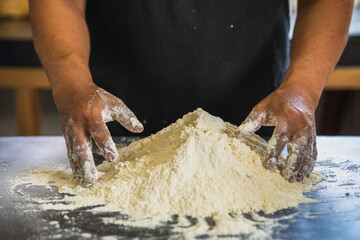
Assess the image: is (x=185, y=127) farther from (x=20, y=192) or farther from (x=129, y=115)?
(x=20, y=192)

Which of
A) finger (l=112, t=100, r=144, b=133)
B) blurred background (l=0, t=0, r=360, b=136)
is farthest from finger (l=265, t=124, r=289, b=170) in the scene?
blurred background (l=0, t=0, r=360, b=136)

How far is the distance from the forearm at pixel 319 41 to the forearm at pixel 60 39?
57 cm

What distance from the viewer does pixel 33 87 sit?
254 cm

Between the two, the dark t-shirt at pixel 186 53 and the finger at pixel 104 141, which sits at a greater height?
the dark t-shirt at pixel 186 53

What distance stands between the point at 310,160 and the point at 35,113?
6.59ft

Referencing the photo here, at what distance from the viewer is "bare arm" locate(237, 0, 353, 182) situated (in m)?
0.93

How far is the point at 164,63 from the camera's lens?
1.36m

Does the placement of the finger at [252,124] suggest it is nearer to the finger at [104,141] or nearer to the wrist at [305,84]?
the wrist at [305,84]

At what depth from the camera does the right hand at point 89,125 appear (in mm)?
923

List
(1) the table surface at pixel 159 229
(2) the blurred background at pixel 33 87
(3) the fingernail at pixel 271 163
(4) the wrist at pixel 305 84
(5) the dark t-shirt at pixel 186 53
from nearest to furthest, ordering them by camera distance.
A: (1) the table surface at pixel 159 229 < (3) the fingernail at pixel 271 163 < (4) the wrist at pixel 305 84 < (5) the dark t-shirt at pixel 186 53 < (2) the blurred background at pixel 33 87

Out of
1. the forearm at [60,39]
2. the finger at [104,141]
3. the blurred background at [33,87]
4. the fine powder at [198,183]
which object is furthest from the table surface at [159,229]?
the blurred background at [33,87]

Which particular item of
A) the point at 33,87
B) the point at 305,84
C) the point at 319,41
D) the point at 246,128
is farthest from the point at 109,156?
the point at 33,87

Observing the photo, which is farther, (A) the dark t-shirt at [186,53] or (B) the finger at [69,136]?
(A) the dark t-shirt at [186,53]

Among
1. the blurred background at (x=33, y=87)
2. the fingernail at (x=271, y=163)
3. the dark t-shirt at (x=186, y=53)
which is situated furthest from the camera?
the blurred background at (x=33, y=87)
